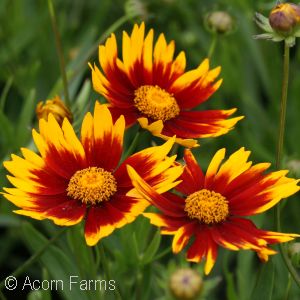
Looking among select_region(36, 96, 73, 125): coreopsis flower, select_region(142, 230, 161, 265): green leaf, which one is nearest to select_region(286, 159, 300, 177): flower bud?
select_region(142, 230, 161, 265): green leaf

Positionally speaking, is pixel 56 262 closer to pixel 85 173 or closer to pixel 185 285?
pixel 85 173

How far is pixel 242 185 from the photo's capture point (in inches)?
38.6

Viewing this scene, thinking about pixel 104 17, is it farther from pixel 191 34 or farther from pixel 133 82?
pixel 133 82

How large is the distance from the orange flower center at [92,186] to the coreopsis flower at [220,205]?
79mm

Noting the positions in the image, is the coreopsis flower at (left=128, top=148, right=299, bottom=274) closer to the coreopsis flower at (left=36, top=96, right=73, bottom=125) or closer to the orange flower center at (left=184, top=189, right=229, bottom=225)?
the orange flower center at (left=184, top=189, right=229, bottom=225)

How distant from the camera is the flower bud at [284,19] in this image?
0.96 meters

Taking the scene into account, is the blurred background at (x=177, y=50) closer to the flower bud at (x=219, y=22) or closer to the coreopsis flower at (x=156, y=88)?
the flower bud at (x=219, y=22)

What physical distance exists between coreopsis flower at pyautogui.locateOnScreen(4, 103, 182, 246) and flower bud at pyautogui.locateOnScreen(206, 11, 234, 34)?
1.53 ft

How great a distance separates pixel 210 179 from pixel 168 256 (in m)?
0.64

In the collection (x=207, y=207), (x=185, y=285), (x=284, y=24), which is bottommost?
(x=185, y=285)

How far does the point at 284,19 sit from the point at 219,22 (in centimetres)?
41

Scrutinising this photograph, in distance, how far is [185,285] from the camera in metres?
0.83

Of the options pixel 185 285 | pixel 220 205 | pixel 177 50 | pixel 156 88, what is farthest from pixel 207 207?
pixel 177 50

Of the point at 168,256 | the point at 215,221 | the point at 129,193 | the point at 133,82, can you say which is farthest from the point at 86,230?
the point at 168,256
